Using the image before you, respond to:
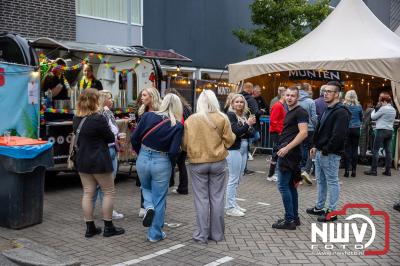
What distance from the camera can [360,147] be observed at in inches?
486

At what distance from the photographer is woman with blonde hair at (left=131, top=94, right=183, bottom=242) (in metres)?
5.45

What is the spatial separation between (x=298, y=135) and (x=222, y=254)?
5.81 feet

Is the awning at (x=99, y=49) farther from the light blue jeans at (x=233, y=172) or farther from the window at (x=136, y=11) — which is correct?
the window at (x=136, y=11)

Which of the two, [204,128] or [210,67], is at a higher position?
[210,67]

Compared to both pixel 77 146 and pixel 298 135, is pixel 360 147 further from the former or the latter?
pixel 77 146

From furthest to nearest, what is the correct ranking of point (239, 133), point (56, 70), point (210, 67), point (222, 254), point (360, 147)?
point (210, 67) < point (360, 147) < point (56, 70) < point (239, 133) < point (222, 254)

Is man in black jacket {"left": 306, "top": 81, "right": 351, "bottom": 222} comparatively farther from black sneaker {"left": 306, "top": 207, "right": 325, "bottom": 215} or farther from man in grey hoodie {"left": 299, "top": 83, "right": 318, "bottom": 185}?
man in grey hoodie {"left": 299, "top": 83, "right": 318, "bottom": 185}

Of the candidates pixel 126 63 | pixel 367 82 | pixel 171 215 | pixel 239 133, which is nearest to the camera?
pixel 239 133

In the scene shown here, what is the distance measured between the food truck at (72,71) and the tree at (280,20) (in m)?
6.78

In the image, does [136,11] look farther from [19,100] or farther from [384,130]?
[384,130]

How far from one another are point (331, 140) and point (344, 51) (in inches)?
251

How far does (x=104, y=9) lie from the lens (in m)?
14.5

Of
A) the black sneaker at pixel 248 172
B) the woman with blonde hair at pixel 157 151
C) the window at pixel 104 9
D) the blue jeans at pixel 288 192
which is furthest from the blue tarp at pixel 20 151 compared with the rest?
the window at pixel 104 9

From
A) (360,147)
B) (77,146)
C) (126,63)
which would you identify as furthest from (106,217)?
(360,147)
